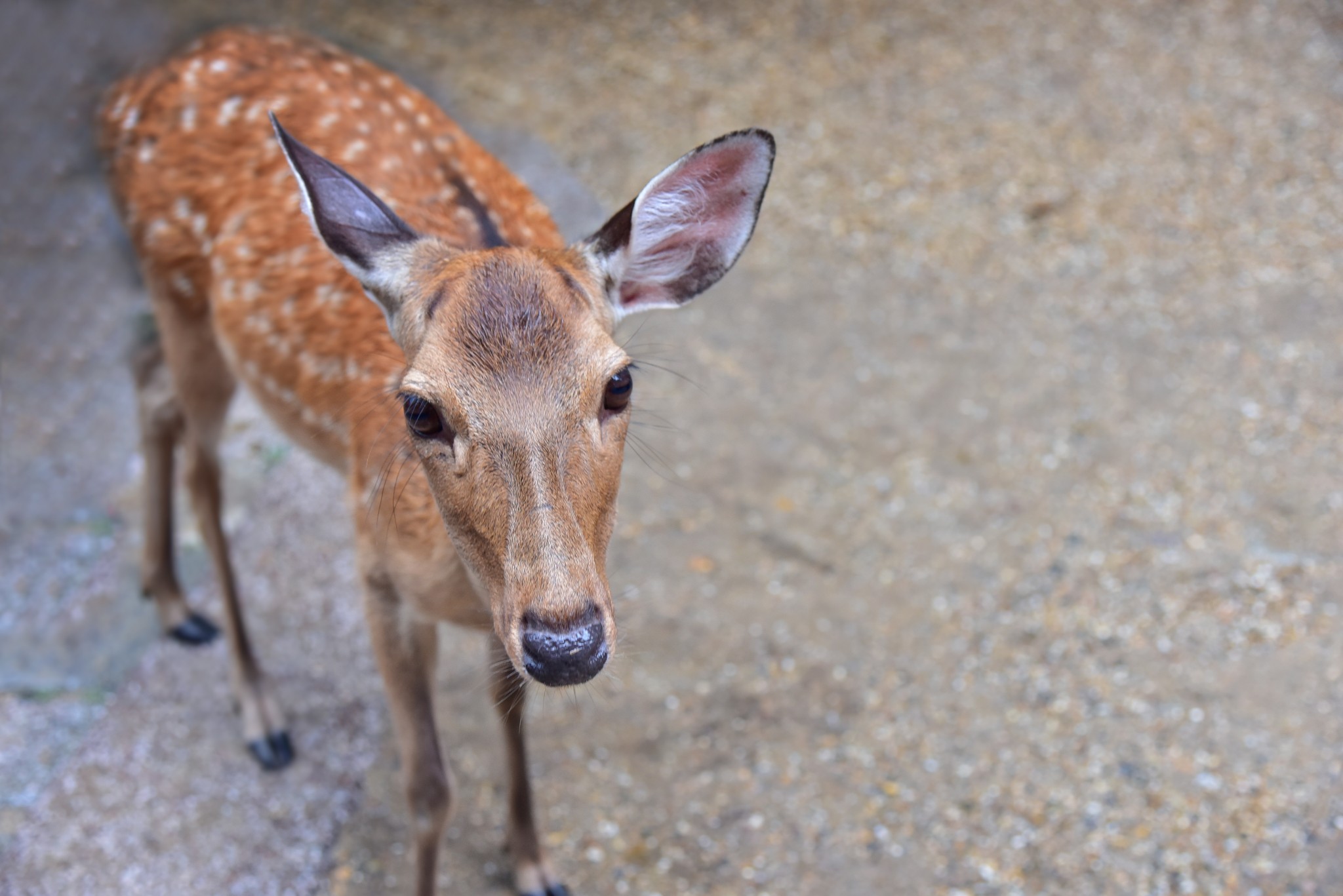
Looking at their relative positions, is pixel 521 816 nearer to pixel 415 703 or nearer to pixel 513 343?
pixel 415 703

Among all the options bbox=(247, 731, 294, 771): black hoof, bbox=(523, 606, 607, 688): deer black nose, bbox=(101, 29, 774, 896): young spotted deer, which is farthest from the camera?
bbox=(247, 731, 294, 771): black hoof

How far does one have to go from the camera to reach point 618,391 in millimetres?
2344

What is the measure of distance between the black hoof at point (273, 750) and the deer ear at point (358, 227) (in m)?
1.79

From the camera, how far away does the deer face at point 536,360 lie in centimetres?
215

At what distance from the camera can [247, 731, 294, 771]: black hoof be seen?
378cm

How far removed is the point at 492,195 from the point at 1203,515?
277 cm

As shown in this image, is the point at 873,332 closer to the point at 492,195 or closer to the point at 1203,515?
the point at 1203,515

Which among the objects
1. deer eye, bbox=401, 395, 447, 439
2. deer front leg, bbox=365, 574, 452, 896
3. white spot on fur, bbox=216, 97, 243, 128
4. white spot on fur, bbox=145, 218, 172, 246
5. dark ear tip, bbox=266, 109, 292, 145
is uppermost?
dark ear tip, bbox=266, 109, 292, 145

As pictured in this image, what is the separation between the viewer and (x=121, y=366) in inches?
197

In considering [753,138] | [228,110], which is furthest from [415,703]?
[228,110]

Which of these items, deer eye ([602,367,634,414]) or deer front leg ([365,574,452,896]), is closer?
deer eye ([602,367,634,414])

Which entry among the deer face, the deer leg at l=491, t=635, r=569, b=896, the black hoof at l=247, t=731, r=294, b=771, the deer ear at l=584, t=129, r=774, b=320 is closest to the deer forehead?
the deer face

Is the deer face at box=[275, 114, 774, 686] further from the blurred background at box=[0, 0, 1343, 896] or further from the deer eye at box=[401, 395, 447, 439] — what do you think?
the blurred background at box=[0, 0, 1343, 896]

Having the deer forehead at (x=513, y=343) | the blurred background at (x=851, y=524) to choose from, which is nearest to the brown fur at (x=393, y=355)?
the deer forehead at (x=513, y=343)
